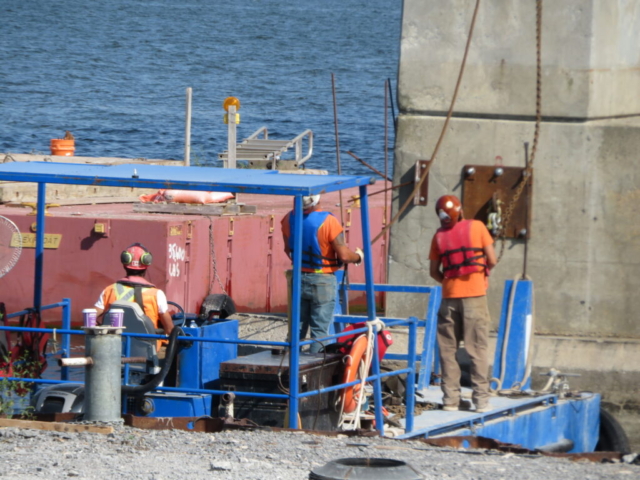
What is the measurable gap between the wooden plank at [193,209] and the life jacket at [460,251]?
676 centimetres

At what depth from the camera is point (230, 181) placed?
25.6 feet

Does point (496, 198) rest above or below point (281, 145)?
below

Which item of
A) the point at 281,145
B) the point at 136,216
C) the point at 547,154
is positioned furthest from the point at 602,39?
the point at 281,145

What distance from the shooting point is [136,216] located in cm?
1495

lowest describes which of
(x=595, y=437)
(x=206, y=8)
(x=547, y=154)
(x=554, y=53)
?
(x=595, y=437)

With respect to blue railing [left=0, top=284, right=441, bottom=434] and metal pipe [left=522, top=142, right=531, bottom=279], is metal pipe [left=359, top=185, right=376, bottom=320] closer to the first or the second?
blue railing [left=0, top=284, right=441, bottom=434]

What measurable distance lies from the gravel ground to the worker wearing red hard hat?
2098 millimetres

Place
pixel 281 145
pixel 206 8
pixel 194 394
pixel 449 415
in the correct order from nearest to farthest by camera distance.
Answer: pixel 194 394, pixel 449 415, pixel 281 145, pixel 206 8

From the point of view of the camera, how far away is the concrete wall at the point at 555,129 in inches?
439

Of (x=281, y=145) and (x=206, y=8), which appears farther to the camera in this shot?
(x=206, y=8)

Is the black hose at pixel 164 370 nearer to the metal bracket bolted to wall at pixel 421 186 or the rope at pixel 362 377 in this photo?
the rope at pixel 362 377

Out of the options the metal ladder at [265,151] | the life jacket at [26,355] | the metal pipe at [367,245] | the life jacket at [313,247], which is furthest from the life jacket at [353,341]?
the metal ladder at [265,151]

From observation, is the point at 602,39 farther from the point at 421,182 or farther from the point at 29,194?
the point at 29,194

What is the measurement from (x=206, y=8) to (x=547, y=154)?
353ft
